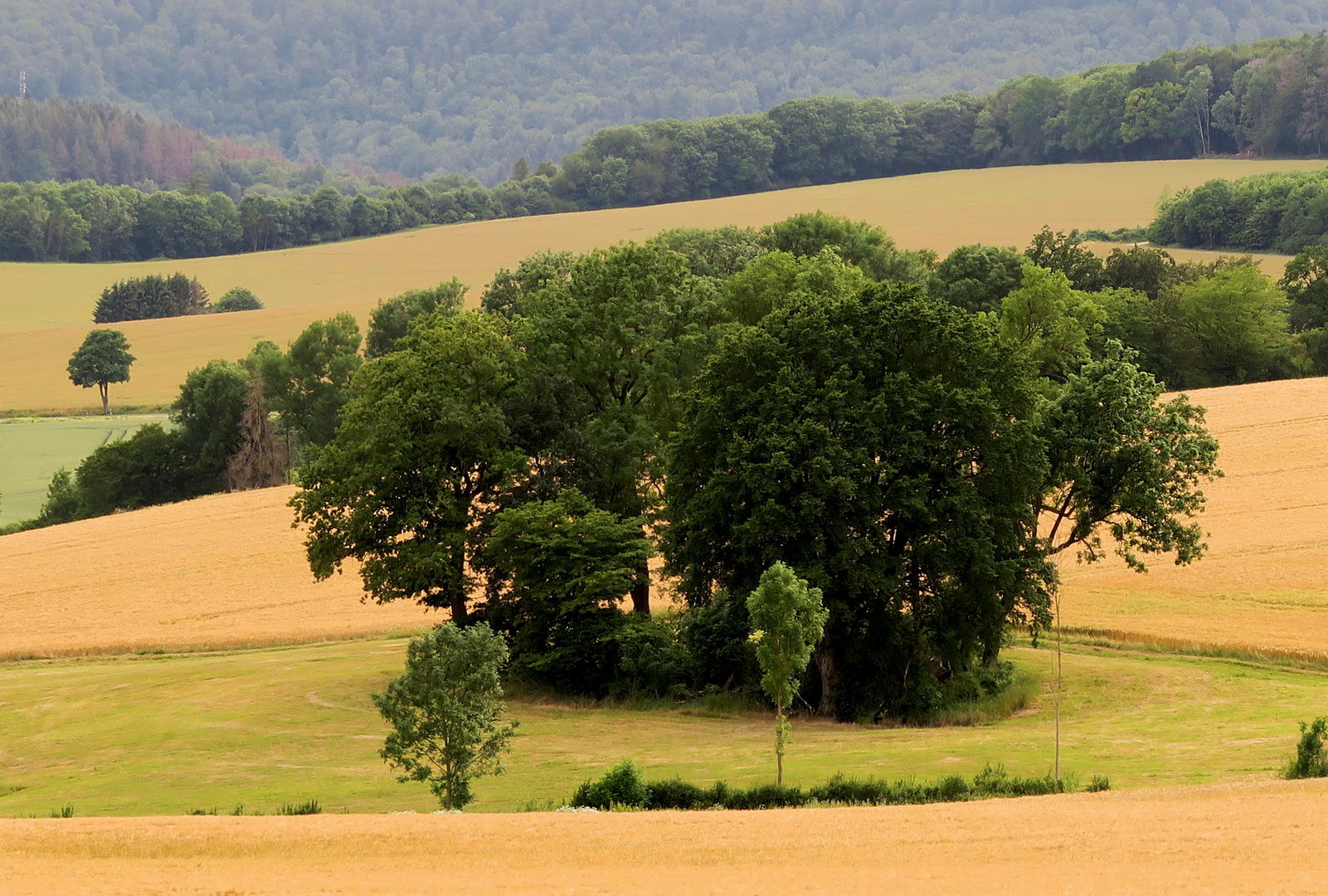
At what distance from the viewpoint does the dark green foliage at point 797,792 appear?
2975 cm

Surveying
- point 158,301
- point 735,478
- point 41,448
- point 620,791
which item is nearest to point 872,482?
point 735,478

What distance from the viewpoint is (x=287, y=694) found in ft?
149

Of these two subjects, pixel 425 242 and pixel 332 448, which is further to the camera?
pixel 425 242

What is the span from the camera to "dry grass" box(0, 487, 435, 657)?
55.9 m

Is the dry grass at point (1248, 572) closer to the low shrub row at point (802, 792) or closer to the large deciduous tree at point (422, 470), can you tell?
the low shrub row at point (802, 792)

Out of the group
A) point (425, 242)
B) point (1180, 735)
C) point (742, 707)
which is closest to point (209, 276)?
point (425, 242)

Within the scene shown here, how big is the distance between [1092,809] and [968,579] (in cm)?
1473

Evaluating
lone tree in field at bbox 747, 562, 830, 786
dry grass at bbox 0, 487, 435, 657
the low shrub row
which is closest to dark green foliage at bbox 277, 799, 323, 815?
the low shrub row

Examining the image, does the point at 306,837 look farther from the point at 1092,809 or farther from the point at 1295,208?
the point at 1295,208

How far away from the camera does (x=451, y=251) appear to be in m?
181

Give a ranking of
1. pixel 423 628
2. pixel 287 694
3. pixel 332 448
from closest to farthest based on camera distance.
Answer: pixel 287 694
pixel 332 448
pixel 423 628

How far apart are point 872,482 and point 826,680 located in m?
5.98

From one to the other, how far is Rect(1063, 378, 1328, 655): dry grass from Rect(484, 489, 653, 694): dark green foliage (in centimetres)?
1559

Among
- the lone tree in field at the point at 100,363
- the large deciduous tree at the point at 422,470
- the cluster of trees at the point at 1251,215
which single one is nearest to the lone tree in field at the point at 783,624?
the large deciduous tree at the point at 422,470
